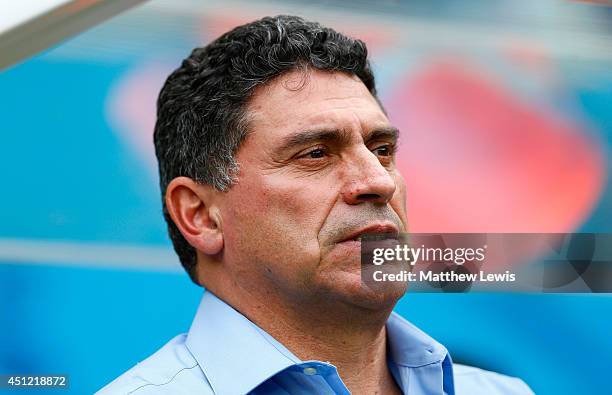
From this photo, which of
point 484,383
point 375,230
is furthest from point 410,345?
point 375,230

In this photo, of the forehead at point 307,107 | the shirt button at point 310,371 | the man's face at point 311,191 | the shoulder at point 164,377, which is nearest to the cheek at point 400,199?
the man's face at point 311,191

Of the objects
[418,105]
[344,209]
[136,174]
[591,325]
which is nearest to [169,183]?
[136,174]

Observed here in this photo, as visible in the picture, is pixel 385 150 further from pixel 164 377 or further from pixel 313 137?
pixel 164 377

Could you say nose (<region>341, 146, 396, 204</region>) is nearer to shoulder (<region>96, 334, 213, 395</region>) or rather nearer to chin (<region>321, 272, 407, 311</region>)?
chin (<region>321, 272, 407, 311</region>)

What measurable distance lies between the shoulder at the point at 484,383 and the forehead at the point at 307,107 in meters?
0.67

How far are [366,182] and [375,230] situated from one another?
11 centimetres

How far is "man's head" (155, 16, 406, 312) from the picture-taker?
78.0 inches

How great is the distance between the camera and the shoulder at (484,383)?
7.22 ft

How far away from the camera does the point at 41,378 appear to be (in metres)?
2.04

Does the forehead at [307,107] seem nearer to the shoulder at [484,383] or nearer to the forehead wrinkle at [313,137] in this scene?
the forehead wrinkle at [313,137]

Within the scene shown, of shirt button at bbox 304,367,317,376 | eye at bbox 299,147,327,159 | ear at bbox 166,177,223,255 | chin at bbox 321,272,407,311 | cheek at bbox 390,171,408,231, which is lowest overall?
shirt button at bbox 304,367,317,376

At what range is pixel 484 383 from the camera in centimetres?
225

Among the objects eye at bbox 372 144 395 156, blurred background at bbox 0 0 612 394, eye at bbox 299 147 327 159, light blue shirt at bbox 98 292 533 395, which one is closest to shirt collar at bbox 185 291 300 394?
light blue shirt at bbox 98 292 533 395

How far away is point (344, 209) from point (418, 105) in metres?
0.38
